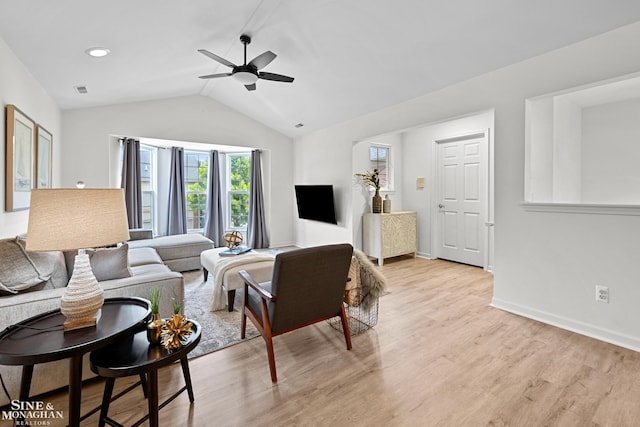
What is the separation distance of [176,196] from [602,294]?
6170mm

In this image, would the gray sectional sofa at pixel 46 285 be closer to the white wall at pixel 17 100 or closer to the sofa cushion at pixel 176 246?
the white wall at pixel 17 100

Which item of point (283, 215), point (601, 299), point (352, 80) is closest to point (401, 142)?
point (352, 80)

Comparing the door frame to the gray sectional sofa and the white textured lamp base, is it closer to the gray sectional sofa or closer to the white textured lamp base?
the gray sectional sofa

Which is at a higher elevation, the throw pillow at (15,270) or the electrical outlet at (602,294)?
the throw pillow at (15,270)

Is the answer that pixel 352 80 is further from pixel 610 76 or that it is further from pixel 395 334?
pixel 395 334

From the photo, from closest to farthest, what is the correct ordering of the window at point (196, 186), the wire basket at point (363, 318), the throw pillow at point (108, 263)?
the throw pillow at point (108, 263), the wire basket at point (363, 318), the window at point (196, 186)

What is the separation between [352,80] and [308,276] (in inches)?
112

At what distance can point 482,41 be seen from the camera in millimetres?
A: 2777

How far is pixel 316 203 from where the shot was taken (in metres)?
5.78

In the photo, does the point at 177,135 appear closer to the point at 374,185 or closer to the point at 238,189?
the point at 238,189

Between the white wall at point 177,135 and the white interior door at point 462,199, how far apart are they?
311 centimetres

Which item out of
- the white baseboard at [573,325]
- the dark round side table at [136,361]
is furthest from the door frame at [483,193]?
the dark round side table at [136,361]

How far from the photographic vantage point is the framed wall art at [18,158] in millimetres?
2430

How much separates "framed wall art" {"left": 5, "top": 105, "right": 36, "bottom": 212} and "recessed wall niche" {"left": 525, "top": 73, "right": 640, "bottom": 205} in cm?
442
